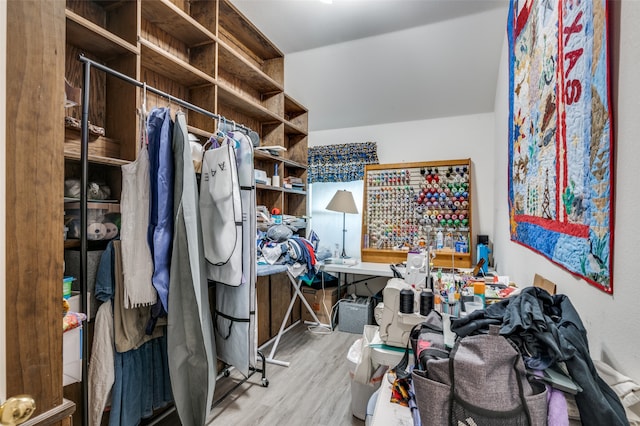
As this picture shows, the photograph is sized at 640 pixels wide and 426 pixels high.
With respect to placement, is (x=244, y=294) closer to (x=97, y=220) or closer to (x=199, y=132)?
(x=97, y=220)

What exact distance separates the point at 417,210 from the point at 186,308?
295 centimetres

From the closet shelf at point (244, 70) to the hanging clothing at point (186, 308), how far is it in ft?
4.18

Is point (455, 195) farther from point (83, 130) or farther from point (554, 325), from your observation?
point (83, 130)

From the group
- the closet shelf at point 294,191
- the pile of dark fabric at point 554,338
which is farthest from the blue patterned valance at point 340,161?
the pile of dark fabric at point 554,338

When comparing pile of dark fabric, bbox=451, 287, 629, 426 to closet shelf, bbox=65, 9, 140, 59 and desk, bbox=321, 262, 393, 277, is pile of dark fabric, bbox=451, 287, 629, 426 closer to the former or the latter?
closet shelf, bbox=65, 9, 140, 59

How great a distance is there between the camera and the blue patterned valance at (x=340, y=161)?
418 centimetres

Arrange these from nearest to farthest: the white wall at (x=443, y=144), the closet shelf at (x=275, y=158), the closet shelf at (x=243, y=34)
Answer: the closet shelf at (x=243, y=34)
the closet shelf at (x=275, y=158)
the white wall at (x=443, y=144)

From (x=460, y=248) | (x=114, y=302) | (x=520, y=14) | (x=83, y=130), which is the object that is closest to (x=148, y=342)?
(x=114, y=302)

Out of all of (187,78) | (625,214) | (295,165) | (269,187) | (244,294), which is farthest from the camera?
(295,165)

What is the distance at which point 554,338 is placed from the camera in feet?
2.49

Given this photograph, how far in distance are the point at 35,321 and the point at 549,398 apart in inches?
43.7

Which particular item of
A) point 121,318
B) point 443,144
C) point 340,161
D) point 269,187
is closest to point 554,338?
point 121,318

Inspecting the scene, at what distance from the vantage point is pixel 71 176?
1.60m

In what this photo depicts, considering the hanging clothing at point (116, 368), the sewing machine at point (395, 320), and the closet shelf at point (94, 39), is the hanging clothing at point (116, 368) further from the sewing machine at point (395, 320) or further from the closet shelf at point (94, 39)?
the sewing machine at point (395, 320)
